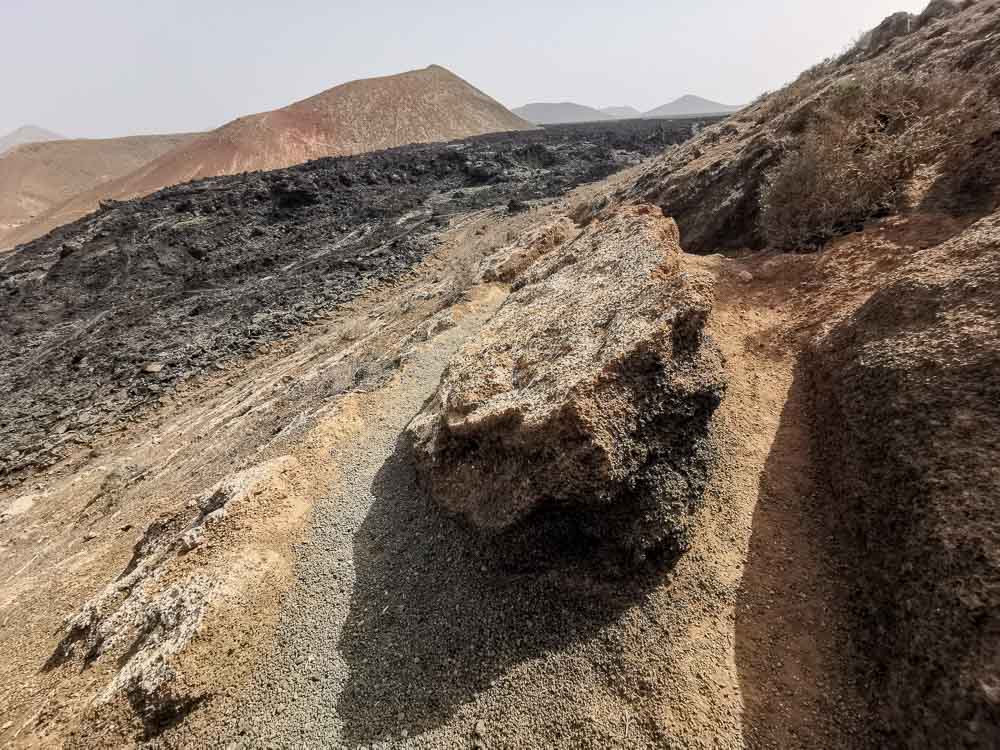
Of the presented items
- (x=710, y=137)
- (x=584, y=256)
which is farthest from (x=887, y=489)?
(x=710, y=137)


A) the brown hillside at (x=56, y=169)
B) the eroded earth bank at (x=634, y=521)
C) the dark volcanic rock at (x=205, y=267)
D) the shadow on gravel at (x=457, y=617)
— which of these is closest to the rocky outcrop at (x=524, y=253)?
the eroded earth bank at (x=634, y=521)

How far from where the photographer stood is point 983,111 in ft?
26.1

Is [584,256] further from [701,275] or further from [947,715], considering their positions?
[947,715]

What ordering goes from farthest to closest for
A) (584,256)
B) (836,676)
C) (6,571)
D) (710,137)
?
(710,137) → (6,571) → (584,256) → (836,676)

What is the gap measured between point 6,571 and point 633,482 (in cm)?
1451

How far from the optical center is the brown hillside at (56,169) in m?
66.9

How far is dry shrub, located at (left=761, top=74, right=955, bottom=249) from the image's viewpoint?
8383 mm

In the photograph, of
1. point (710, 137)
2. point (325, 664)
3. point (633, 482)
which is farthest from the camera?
point (710, 137)

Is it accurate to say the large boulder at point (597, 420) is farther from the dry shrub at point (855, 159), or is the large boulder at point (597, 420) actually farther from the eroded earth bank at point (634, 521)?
the dry shrub at point (855, 159)

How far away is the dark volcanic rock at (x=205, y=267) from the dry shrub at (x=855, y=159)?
56.5 feet

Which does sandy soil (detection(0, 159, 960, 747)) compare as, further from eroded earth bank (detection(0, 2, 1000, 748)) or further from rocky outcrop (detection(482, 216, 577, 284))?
rocky outcrop (detection(482, 216, 577, 284))

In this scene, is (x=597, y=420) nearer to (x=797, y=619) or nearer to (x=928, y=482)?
(x=797, y=619)

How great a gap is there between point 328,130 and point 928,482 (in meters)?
71.6

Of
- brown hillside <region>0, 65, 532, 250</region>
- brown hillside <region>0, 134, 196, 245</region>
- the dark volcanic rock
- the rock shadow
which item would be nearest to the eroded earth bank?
the rock shadow
